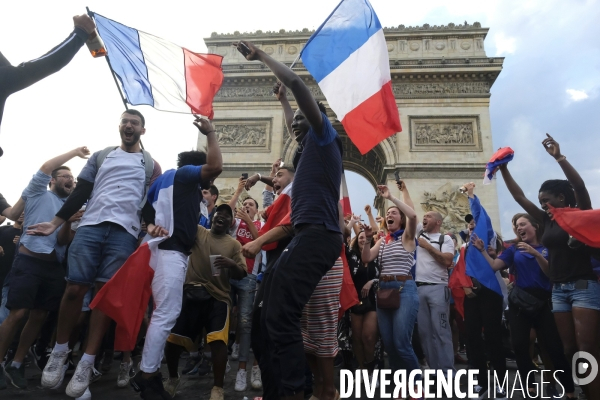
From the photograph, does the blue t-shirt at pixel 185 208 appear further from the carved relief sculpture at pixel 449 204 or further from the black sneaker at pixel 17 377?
the carved relief sculpture at pixel 449 204

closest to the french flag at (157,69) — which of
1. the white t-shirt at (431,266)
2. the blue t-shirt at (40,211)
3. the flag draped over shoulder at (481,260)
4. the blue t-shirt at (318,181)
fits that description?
the blue t-shirt at (40,211)

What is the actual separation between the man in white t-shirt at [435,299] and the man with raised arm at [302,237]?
2287 mm

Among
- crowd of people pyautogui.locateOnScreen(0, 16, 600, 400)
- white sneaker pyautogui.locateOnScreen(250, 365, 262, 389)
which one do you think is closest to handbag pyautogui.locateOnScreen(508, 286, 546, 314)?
crowd of people pyautogui.locateOnScreen(0, 16, 600, 400)

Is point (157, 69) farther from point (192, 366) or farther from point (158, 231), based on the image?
point (192, 366)

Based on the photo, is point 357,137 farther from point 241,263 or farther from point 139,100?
point 139,100

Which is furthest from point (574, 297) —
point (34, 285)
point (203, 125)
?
point (34, 285)

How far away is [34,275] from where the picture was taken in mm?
3855

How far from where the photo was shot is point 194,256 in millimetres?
3750

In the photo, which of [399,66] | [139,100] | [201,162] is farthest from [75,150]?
[399,66]

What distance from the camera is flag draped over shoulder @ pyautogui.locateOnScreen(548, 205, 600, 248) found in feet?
9.77

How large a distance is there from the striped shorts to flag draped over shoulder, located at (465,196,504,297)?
2333 mm

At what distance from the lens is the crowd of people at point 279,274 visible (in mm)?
2361

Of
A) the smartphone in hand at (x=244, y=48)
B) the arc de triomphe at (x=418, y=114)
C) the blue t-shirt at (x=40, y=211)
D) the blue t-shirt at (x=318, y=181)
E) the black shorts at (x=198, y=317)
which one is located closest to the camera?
the blue t-shirt at (x=318, y=181)

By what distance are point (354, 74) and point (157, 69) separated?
2.28 metres
